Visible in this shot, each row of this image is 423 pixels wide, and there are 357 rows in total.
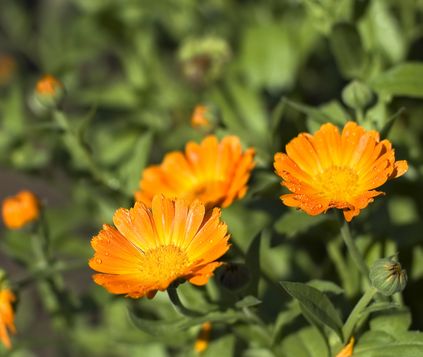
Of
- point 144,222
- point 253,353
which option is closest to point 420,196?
point 253,353

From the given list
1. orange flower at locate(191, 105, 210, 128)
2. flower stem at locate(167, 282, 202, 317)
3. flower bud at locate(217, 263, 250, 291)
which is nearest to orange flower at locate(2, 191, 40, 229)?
orange flower at locate(191, 105, 210, 128)

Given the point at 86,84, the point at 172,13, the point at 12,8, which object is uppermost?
the point at 12,8

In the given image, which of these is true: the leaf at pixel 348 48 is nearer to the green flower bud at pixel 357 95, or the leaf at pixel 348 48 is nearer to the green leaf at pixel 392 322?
the green flower bud at pixel 357 95

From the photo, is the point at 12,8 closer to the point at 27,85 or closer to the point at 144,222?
the point at 27,85

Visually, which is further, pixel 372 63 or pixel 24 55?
pixel 24 55

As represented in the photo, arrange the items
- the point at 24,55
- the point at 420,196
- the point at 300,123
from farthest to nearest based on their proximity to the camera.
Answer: the point at 24,55 < the point at 420,196 < the point at 300,123

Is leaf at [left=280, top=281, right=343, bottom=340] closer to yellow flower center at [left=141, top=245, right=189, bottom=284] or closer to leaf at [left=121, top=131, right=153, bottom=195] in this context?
yellow flower center at [left=141, top=245, right=189, bottom=284]

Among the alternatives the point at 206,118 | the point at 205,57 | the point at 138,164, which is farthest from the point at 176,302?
the point at 205,57
